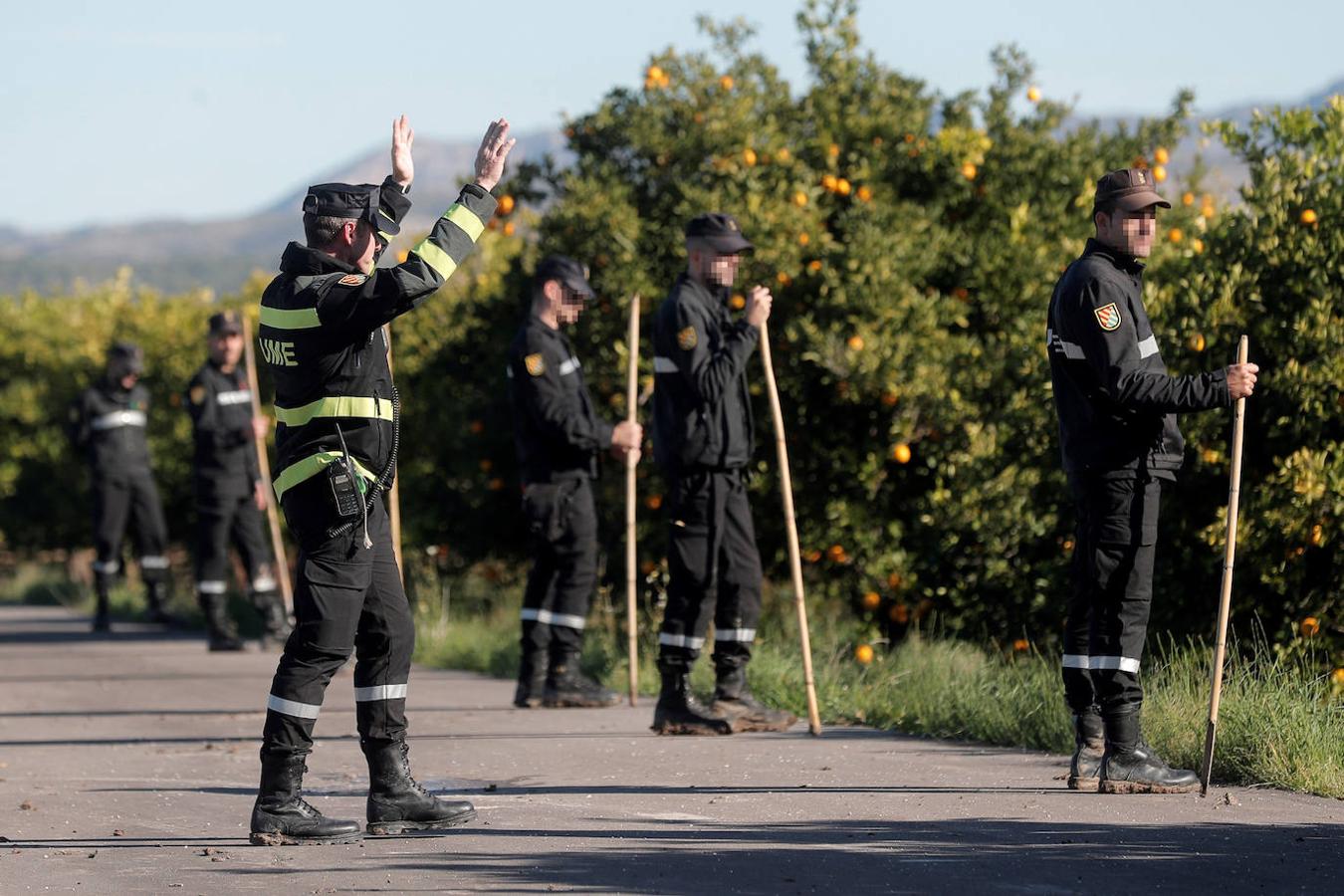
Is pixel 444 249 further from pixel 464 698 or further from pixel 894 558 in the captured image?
pixel 894 558

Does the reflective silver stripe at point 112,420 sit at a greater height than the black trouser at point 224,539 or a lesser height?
greater

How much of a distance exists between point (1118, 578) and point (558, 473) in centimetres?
381

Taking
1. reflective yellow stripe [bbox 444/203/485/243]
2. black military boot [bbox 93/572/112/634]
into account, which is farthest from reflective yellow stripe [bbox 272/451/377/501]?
black military boot [bbox 93/572/112/634]

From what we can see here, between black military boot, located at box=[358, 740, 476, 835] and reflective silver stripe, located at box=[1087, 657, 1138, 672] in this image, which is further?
reflective silver stripe, located at box=[1087, 657, 1138, 672]

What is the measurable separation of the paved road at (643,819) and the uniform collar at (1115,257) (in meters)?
1.96

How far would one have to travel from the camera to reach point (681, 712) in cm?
891

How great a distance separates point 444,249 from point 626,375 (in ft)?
17.9

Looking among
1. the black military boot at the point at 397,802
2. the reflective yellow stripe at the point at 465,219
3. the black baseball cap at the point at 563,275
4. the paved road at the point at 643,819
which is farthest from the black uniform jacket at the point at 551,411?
the reflective yellow stripe at the point at 465,219

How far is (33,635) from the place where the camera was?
52.9 feet

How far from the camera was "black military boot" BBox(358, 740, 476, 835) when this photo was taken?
666cm

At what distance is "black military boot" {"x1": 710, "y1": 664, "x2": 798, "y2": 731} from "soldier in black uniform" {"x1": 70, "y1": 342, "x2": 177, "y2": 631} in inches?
351

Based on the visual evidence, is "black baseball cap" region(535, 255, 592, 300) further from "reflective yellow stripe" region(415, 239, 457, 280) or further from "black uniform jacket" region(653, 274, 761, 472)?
"reflective yellow stripe" region(415, 239, 457, 280)

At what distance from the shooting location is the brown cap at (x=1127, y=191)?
7.04 m

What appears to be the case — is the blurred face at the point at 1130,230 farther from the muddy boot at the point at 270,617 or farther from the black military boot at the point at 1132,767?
the muddy boot at the point at 270,617
